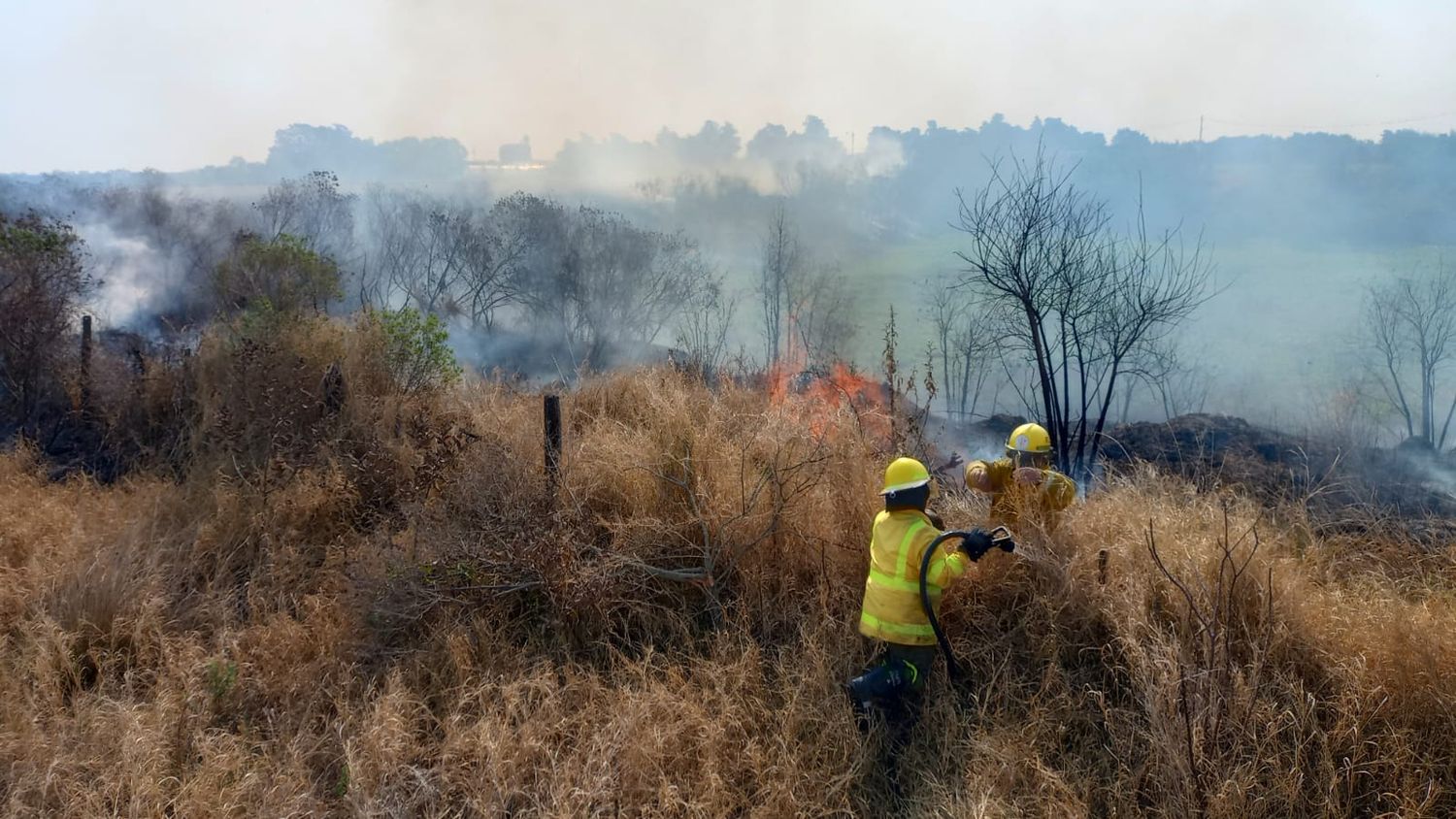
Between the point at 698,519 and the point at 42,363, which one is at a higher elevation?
the point at 42,363

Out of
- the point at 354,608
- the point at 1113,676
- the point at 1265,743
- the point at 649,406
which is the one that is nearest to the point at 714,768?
the point at 1113,676

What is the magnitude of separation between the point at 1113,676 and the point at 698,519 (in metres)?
2.08

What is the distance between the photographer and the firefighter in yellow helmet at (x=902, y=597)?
118 inches

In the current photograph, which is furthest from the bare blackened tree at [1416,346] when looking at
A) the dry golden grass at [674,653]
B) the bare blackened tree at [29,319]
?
the bare blackened tree at [29,319]

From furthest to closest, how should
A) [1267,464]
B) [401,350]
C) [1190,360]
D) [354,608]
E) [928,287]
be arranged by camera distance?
[928,287], [1190,360], [1267,464], [401,350], [354,608]

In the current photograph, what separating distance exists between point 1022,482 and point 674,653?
189cm

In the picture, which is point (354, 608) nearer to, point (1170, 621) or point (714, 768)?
point (714, 768)

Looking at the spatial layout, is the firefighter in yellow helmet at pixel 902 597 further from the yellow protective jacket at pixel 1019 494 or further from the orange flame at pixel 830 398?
the orange flame at pixel 830 398

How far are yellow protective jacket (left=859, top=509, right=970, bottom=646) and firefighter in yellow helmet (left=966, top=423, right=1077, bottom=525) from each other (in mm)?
749

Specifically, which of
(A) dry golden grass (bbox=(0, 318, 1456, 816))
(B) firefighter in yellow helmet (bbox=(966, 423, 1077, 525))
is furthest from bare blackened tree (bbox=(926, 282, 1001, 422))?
(B) firefighter in yellow helmet (bbox=(966, 423, 1077, 525))

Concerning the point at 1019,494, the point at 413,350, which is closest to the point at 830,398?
the point at 1019,494

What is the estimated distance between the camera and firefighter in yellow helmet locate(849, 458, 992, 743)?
3.00 metres

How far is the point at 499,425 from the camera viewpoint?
5.79m

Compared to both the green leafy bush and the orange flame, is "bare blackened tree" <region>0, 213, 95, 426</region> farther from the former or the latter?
the orange flame
